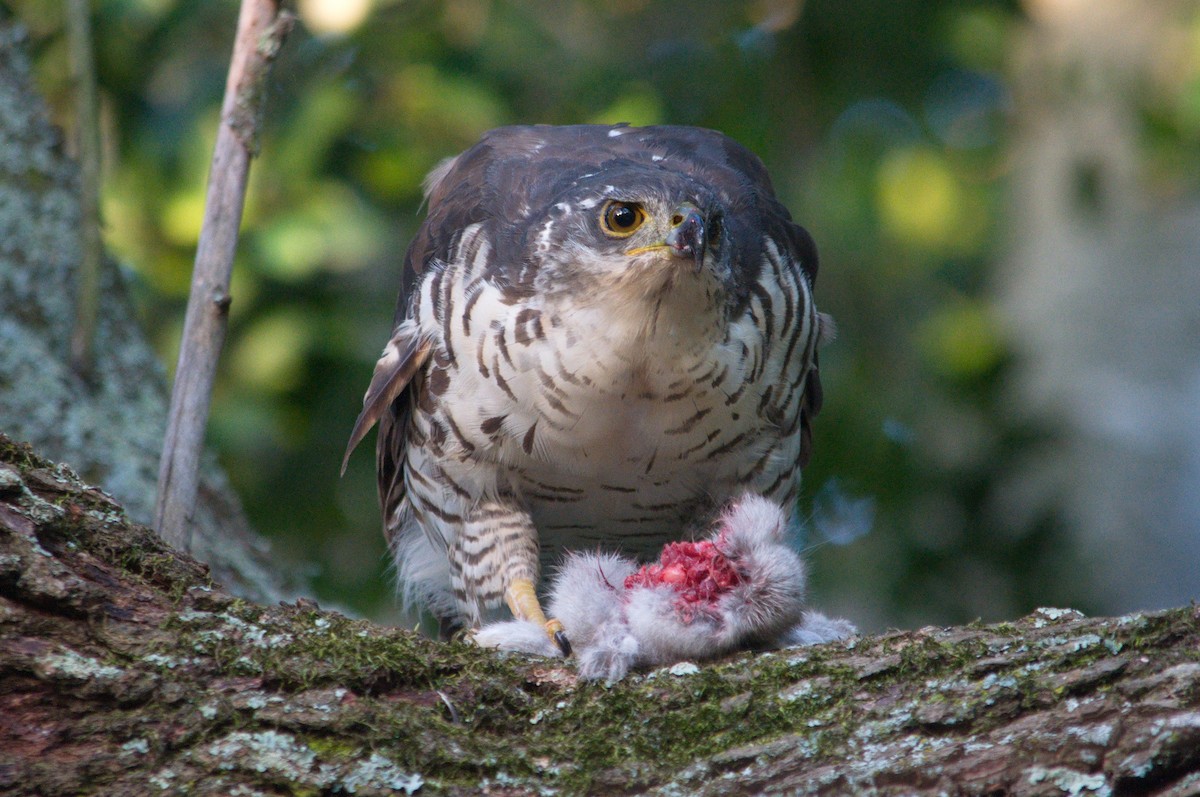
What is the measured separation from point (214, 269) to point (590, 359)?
0.90m

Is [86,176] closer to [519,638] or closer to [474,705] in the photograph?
[519,638]

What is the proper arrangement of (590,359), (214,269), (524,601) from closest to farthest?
1. (214,269)
2. (590,359)
3. (524,601)

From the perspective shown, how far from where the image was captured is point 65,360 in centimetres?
343

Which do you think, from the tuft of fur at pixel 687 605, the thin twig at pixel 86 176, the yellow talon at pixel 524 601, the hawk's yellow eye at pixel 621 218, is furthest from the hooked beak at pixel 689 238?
the thin twig at pixel 86 176

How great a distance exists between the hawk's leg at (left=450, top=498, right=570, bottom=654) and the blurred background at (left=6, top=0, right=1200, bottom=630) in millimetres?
1760

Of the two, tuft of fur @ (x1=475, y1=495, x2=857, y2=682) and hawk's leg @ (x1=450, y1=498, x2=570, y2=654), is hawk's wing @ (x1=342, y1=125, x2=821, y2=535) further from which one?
tuft of fur @ (x1=475, y1=495, x2=857, y2=682)

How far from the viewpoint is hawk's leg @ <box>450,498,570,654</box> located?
10.4 feet

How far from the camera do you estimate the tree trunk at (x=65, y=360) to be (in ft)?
10.6

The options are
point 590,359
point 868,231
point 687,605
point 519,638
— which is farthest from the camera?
point 868,231

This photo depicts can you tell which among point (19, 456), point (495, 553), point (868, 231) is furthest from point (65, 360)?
point (868, 231)

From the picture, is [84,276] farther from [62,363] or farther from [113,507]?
[113,507]

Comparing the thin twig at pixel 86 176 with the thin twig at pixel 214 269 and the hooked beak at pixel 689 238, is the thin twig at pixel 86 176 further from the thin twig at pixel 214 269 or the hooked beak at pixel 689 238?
the hooked beak at pixel 689 238

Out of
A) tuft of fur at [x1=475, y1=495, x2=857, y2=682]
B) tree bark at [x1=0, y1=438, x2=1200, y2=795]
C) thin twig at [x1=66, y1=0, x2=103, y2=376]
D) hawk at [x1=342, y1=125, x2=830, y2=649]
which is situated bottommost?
tree bark at [x1=0, y1=438, x2=1200, y2=795]

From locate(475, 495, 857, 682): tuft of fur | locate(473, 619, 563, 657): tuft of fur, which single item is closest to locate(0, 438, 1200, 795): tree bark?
locate(475, 495, 857, 682): tuft of fur
